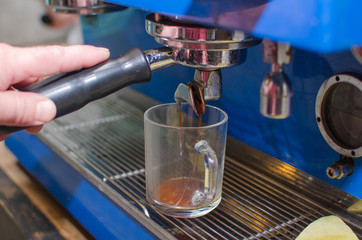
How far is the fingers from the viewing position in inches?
15.2

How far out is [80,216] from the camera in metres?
0.59

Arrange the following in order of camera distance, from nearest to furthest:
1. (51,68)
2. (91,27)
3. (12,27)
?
(51,68) → (91,27) → (12,27)

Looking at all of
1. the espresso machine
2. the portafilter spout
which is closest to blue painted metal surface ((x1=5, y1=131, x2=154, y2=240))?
the espresso machine

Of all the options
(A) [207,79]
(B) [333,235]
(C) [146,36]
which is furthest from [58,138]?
(B) [333,235]

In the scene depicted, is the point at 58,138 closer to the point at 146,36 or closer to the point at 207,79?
the point at 146,36

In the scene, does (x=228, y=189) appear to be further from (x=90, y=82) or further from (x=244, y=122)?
(x=90, y=82)

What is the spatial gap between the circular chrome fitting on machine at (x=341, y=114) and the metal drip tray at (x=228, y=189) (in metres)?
0.07

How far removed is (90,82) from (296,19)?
0.21m

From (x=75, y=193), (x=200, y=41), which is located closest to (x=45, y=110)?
(x=200, y=41)

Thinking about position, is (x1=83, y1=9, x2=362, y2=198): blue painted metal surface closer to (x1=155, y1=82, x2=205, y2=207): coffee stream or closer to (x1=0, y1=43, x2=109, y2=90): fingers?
(x1=155, y1=82, x2=205, y2=207): coffee stream

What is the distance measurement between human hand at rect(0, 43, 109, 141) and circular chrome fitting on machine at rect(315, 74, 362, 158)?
240mm

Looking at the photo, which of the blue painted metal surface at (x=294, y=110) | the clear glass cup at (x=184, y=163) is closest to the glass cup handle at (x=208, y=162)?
the clear glass cup at (x=184, y=163)

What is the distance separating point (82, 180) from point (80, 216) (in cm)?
5

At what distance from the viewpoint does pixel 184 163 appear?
0.49m
